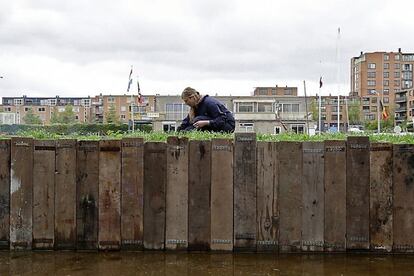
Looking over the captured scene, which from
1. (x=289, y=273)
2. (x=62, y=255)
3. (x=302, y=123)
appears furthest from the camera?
(x=302, y=123)

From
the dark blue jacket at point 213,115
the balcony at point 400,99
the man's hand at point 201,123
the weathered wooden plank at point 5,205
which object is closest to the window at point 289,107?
the balcony at point 400,99

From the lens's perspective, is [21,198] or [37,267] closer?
[37,267]

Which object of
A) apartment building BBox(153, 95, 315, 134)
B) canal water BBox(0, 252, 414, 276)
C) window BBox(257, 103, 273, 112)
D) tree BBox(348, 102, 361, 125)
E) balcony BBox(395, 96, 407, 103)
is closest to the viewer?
canal water BBox(0, 252, 414, 276)

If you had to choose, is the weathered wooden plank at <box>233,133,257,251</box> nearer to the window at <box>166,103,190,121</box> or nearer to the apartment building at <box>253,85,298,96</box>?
the window at <box>166,103,190,121</box>

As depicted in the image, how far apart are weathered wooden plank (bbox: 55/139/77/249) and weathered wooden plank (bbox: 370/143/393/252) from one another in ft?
12.0

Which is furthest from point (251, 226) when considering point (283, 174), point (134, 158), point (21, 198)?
point (21, 198)

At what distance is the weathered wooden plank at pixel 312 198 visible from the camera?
24.0 feet

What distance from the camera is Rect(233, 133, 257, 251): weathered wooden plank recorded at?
7332mm

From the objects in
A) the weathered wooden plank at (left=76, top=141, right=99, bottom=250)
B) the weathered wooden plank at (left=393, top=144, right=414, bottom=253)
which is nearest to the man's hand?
the weathered wooden plank at (left=76, top=141, right=99, bottom=250)

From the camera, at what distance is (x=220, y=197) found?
7355mm

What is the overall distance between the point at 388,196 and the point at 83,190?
3743 mm

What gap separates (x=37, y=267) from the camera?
21.4 ft

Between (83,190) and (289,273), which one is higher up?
(83,190)

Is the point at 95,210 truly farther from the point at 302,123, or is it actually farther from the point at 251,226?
the point at 302,123
